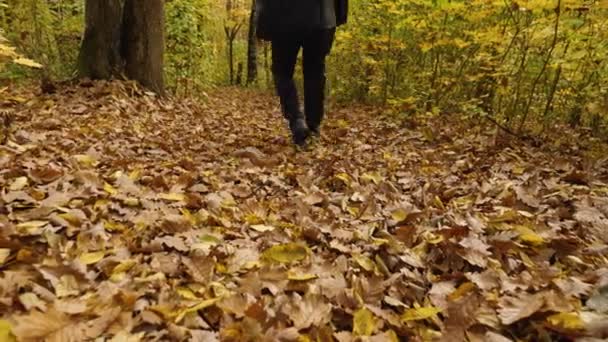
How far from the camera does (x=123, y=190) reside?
2336 millimetres

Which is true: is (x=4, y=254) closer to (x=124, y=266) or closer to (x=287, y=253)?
(x=124, y=266)

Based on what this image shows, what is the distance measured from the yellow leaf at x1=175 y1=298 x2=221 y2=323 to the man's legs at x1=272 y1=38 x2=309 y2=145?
2.54 metres

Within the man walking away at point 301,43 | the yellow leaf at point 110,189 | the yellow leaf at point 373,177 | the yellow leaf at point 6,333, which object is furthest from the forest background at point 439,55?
the yellow leaf at point 6,333

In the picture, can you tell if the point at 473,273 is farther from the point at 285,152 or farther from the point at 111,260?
the point at 285,152

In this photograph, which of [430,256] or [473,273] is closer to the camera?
[473,273]

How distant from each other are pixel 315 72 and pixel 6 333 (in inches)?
125

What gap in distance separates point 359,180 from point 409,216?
805 millimetres

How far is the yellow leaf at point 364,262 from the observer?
1743mm

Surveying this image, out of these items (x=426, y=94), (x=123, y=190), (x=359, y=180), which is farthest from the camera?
(x=426, y=94)

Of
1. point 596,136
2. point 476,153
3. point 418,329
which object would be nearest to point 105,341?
point 418,329

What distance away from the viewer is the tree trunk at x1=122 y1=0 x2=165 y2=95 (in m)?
5.72

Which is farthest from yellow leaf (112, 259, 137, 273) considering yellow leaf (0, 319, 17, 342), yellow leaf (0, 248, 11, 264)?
yellow leaf (0, 319, 17, 342)

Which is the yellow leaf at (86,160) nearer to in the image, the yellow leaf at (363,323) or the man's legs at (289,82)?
the man's legs at (289,82)

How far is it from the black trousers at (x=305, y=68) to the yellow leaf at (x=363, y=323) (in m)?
2.61
